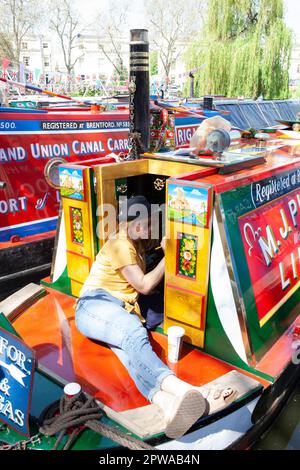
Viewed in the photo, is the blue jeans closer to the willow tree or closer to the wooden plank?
the wooden plank

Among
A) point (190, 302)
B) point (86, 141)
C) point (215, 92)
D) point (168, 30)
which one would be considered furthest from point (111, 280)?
point (168, 30)

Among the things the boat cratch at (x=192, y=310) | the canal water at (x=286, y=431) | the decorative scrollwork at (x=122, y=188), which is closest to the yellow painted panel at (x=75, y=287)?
the boat cratch at (x=192, y=310)

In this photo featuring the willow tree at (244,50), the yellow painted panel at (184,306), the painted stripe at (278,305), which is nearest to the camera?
the yellow painted panel at (184,306)

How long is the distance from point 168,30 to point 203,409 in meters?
47.6

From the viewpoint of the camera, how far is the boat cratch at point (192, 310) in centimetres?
212

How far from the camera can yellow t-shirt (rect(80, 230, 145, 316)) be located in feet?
8.92

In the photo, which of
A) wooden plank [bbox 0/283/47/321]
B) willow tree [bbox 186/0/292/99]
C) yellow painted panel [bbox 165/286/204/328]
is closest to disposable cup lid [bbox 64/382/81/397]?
yellow painted panel [bbox 165/286/204/328]

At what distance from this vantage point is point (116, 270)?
2.79m

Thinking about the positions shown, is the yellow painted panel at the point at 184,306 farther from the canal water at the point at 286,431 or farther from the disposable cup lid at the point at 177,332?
the canal water at the point at 286,431

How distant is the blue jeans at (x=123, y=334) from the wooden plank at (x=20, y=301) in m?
0.66

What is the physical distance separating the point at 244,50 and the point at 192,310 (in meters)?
16.8
